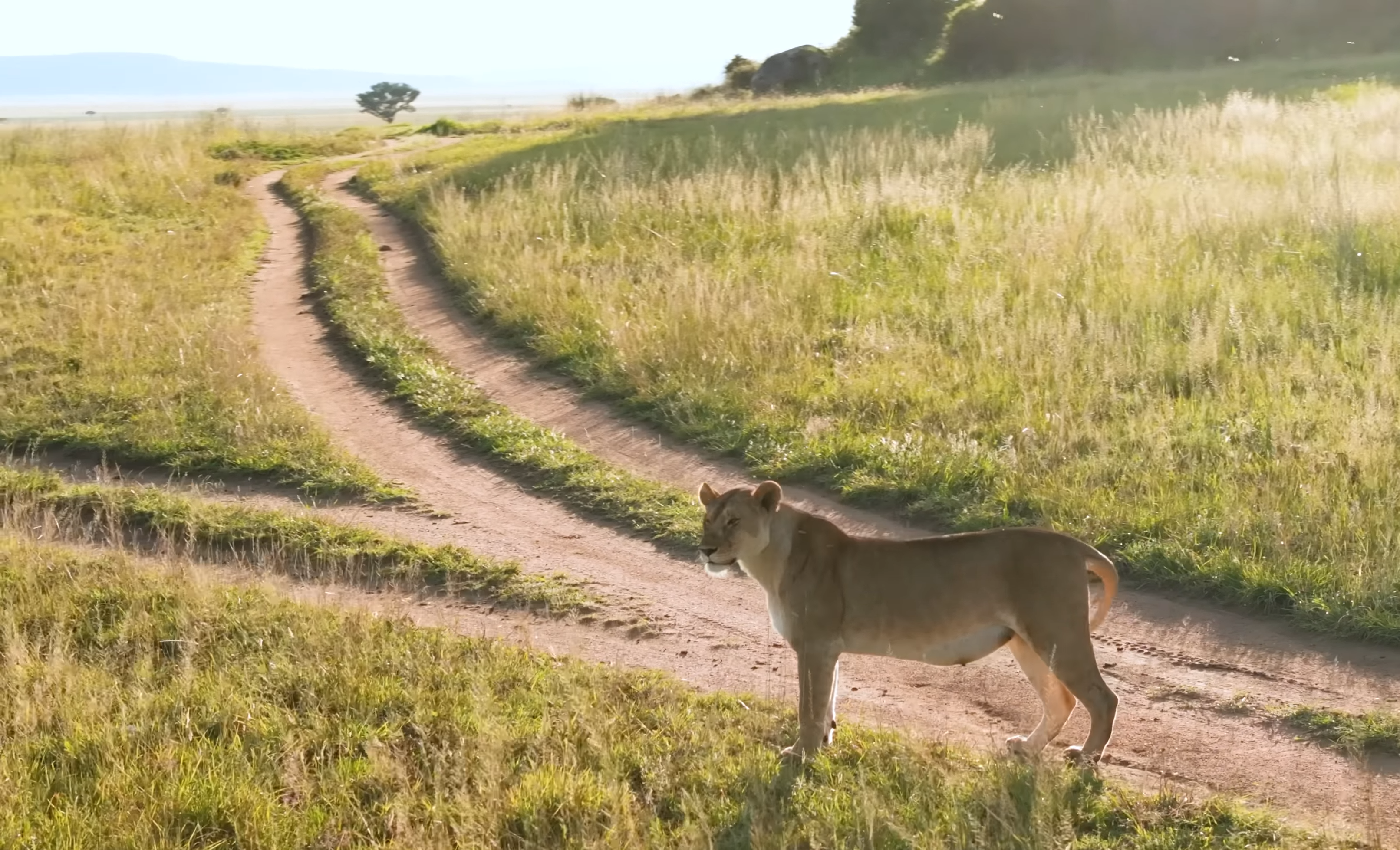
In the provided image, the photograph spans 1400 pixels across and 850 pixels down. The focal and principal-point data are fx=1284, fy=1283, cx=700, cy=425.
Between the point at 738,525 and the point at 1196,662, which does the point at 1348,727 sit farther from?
the point at 738,525

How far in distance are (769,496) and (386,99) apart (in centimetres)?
6947

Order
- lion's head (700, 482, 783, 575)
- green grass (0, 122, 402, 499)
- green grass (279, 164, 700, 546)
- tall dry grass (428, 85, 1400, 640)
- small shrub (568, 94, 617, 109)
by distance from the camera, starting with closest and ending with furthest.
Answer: lion's head (700, 482, 783, 575) → tall dry grass (428, 85, 1400, 640) → green grass (279, 164, 700, 546) → green grass (0, 122, 402, 499) → small shrub (568, 94, 617, 109)

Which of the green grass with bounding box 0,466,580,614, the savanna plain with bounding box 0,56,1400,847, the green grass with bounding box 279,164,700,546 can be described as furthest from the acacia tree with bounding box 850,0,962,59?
the green grass with bounding box 0,466,580,614

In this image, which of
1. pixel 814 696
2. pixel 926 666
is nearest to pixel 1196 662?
pixel 926 666

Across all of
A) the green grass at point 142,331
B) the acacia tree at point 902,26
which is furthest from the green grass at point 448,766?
the acacia tree at point 902,26

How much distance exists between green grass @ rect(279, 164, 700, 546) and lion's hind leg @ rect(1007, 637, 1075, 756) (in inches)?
131

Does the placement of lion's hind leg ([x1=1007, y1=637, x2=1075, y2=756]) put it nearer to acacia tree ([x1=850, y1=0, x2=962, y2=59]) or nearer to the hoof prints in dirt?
the hoof prints in dirt

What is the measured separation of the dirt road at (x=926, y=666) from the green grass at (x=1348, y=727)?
89 mm

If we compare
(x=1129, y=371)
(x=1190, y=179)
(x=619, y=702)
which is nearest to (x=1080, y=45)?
(x=1190, y=179)

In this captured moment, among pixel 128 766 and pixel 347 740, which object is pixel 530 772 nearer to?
pixel 347 740

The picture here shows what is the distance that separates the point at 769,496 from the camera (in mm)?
5285

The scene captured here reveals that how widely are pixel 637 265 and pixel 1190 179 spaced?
6.66 m

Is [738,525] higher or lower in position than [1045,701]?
higher

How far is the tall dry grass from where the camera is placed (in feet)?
25.5
